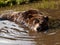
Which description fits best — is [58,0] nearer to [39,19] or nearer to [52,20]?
[52,20]

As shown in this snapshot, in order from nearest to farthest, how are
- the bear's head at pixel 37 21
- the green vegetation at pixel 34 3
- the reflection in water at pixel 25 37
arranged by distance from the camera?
the reflection in water at pixel 25 37 < the bear's head at pixel 37 21 < the green vegetation at pixel 34 3

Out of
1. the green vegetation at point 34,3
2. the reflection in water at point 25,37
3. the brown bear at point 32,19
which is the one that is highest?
the brown bear at point 32,19

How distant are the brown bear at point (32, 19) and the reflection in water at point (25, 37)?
0.59 ft

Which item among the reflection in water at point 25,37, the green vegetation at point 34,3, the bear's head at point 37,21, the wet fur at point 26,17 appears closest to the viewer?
the reflection in water at point 25,37

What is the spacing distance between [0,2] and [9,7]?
546 millimetres

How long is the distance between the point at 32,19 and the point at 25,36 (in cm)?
66

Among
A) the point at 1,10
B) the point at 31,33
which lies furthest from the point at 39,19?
the point at 1,10

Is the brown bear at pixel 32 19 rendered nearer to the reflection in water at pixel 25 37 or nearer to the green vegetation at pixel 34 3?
the reflection in water at pixel 25 37

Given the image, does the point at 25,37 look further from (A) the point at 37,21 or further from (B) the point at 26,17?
(B) the point at 26,17

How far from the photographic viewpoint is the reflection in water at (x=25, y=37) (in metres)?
5.83

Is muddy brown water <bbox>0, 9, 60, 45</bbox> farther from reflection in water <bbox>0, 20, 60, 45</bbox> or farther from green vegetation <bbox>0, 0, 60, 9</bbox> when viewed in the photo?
green vegetation <bbox>0, 0, 60, 9</bbox>

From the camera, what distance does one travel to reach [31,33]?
6.39 metres

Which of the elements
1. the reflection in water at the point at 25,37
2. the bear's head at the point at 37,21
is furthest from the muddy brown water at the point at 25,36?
the bear's head at the point at 37,21

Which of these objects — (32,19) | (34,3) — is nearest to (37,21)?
(32,19)
